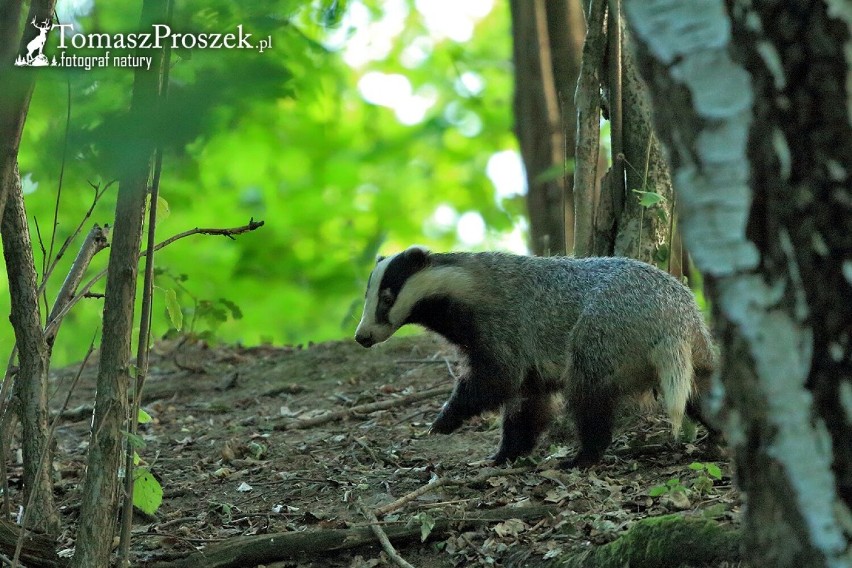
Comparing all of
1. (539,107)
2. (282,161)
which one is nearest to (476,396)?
(539,107)

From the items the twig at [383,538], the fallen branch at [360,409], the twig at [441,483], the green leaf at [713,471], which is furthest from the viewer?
the fallen branch at [360,409]

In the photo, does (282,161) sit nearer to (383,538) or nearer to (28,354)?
(28,354)

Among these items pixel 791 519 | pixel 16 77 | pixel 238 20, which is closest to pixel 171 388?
pixel 16 77

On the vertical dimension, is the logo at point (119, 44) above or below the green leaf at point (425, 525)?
above

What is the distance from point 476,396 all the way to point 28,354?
270cm

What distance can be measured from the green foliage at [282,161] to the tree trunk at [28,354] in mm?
282

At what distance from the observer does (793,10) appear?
2248 millimetres

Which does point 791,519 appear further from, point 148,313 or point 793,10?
point 148,313

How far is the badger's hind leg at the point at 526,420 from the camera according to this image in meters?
6.00

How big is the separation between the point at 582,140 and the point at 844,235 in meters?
4.31

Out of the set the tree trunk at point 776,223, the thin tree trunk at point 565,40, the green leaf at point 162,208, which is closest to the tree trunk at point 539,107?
the thin tree trunk at point 565,40

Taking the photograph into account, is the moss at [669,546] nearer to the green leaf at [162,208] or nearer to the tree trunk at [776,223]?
the tree trunk at [776,223]

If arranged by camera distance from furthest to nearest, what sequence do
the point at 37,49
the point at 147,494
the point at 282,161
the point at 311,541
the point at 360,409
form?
the point at 282,161 < the point at 360,409 < the point at 311,541 < the point at 147,494 < the point at 37,49

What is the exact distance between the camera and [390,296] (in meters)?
6.44
